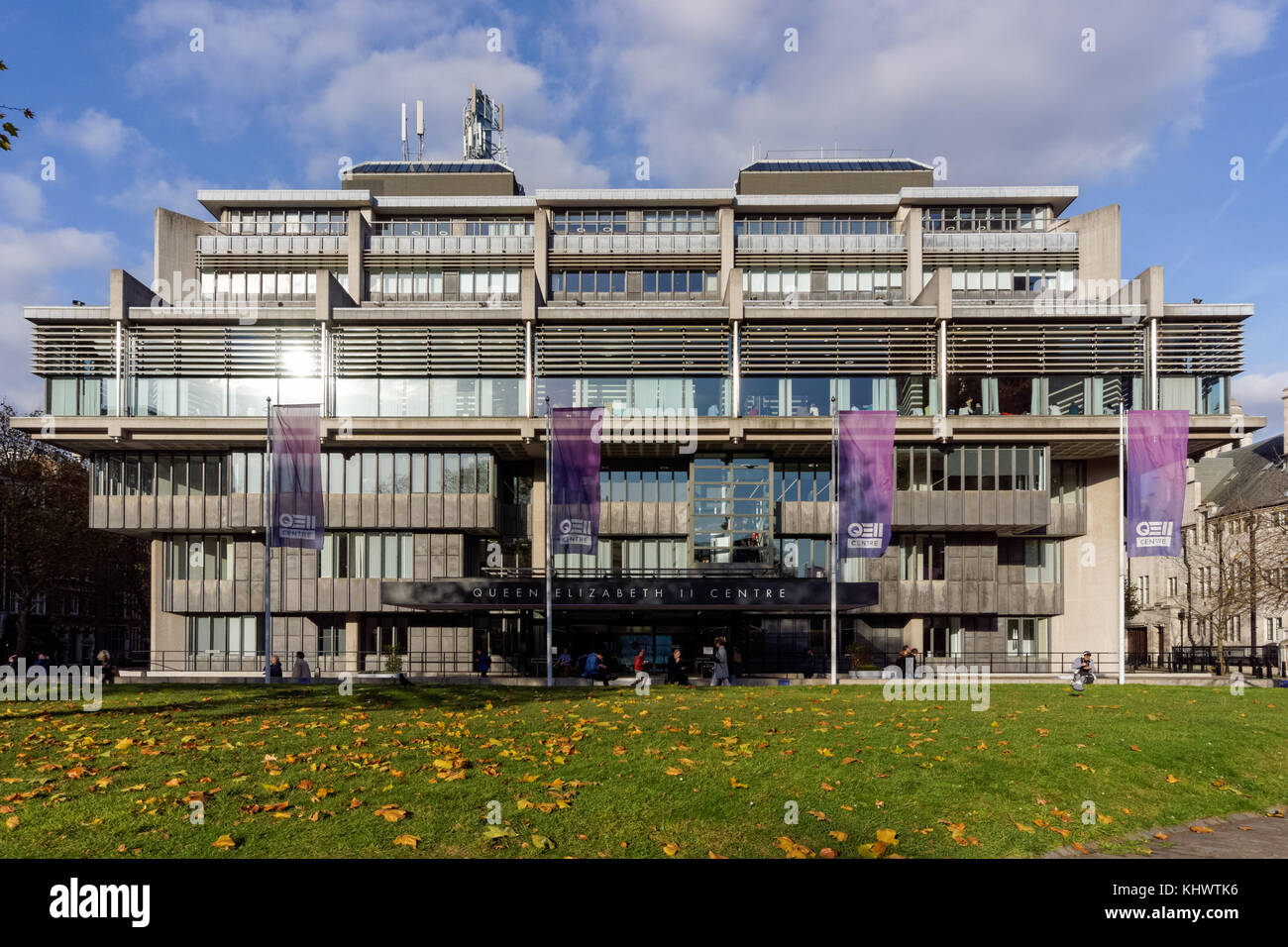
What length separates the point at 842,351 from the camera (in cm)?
4641

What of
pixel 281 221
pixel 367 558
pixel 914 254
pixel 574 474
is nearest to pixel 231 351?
pixel 367 558

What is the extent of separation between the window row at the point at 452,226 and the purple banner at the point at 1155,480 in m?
35.1

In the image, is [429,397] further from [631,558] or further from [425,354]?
[631,558]

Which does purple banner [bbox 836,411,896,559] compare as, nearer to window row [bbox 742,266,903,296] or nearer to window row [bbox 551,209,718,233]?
window row [bbox 742,266,903,296]

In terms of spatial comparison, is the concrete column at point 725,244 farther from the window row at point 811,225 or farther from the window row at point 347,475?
the window row at point 347,475

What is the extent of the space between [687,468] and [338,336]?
18.9m

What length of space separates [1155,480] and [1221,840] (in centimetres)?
2497

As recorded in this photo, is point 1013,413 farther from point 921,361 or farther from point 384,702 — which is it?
point 384,702

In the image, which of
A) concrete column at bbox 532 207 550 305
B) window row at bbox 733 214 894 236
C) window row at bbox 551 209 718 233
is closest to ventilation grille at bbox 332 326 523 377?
concrete column at bbox 532 207 550 305

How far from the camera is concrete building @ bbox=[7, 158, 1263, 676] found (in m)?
45.8

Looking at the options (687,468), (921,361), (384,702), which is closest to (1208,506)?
(921,361)

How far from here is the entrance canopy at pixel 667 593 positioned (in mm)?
40688

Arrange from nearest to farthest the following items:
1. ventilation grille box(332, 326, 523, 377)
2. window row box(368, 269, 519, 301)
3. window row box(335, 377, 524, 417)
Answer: window row box(335, 377, 524, 417)
ventilation grille box(332, 326, 523, 377)
window row box(368, 269, 519, 301)

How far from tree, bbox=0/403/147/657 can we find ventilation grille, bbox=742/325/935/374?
42695 mm
